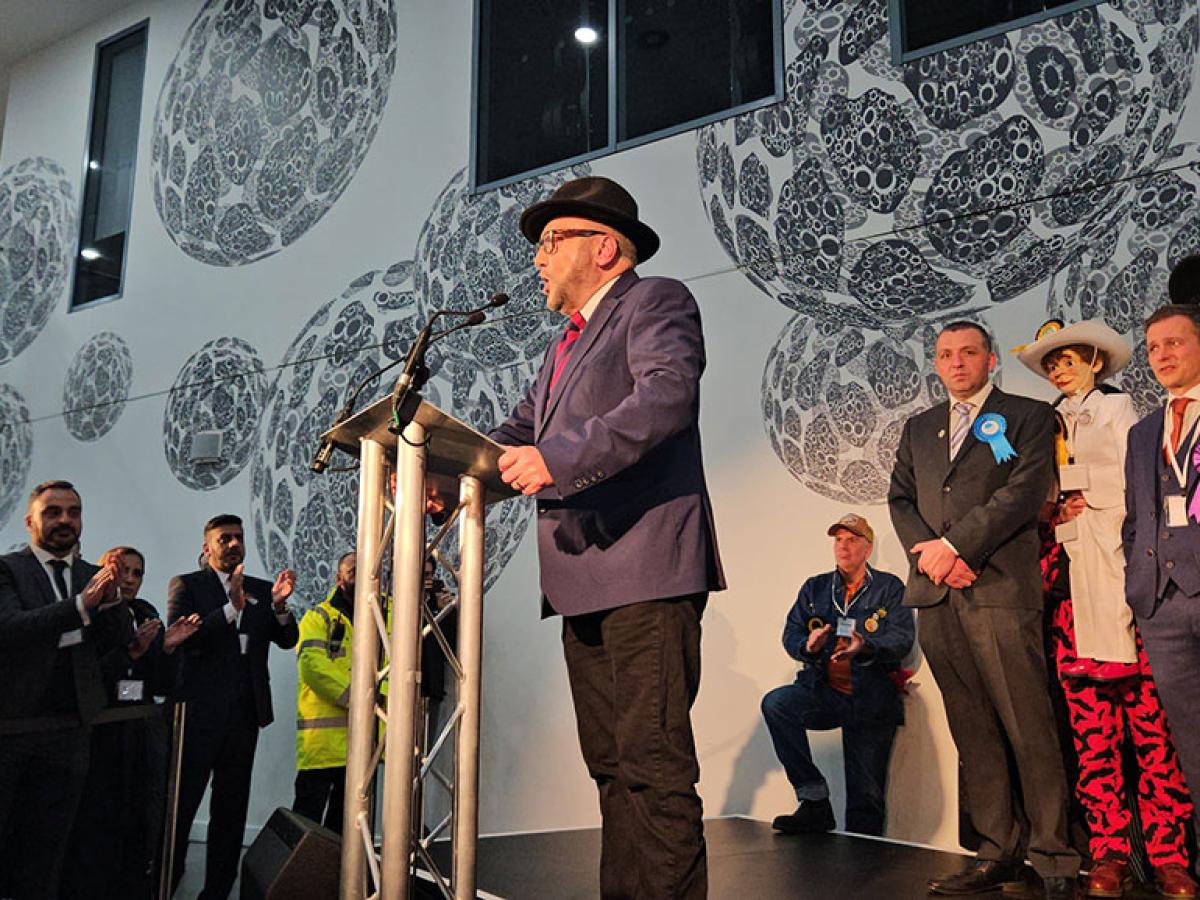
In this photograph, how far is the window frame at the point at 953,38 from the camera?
192 inches

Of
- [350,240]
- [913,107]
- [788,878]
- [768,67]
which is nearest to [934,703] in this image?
[788,878]

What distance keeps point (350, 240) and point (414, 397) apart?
5393 mm

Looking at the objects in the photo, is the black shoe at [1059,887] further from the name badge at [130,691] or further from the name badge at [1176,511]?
the name badge at [130,691]

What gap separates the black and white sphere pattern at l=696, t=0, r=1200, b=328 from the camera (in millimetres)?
4664

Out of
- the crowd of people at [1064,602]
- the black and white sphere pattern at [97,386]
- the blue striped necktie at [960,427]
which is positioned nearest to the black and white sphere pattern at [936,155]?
the crowd of people at [1064,602]

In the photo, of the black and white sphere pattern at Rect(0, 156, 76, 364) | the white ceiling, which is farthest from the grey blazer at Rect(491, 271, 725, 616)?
the white ceiling

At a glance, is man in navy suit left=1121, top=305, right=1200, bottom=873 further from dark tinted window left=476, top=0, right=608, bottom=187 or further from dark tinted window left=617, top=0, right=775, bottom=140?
dark tinted window left=476, top=0, right=608, bottom=187

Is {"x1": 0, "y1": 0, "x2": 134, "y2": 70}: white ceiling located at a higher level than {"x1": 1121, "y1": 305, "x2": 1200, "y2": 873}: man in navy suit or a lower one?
higher

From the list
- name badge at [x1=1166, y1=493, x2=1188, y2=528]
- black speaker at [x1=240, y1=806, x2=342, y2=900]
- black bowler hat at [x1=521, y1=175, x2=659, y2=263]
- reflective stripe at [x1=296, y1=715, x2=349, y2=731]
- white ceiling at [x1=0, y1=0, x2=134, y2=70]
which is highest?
white ceiling at [x1=0, y1=0, x2=134, y2=70]

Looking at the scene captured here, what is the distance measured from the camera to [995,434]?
3137 millimetres

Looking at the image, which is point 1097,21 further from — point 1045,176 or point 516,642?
point 516,642

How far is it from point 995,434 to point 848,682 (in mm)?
1877

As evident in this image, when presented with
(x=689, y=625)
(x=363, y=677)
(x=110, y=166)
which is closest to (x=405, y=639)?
(x=363, y=677)

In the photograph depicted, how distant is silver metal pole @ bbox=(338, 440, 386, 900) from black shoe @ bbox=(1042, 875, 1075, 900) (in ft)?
5.29
